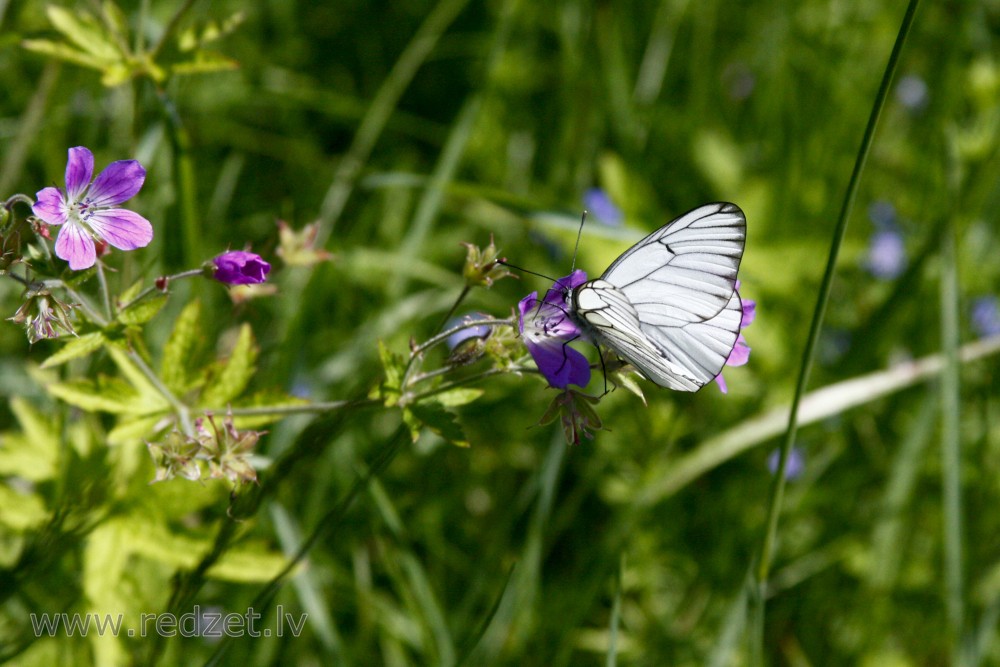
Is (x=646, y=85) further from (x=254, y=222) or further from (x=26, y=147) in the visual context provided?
(x=26, y=147)

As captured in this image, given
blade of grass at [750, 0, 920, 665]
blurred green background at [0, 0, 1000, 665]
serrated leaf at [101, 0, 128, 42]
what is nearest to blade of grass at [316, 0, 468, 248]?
blurred green background at [0, 0, 1000, 665]

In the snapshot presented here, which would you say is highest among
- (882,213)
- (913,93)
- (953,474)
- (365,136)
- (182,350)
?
(913,93)

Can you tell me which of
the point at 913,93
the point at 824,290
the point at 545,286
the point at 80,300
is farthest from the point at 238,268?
the point at 913,93

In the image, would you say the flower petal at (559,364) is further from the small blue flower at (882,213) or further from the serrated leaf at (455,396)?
the small blue flower at (882,213)

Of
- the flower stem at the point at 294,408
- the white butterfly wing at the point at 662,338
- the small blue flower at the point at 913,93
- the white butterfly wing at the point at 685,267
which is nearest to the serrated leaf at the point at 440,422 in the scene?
the flower stem at the point at 294,408

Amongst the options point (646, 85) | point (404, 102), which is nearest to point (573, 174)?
point (646, 85)

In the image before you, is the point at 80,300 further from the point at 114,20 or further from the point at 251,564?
the point at 114,20
